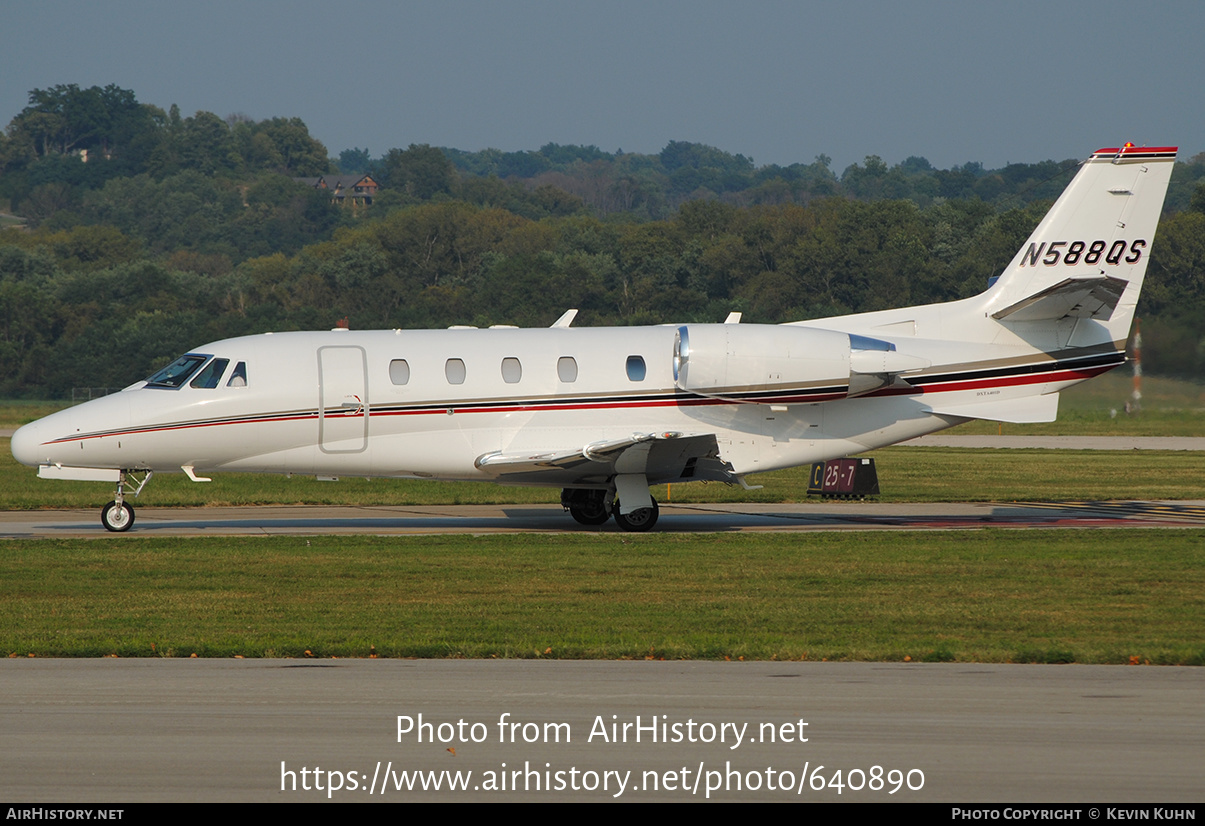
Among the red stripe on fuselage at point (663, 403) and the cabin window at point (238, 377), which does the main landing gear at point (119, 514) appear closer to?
the red stripe on fuselage at point (663, 403)

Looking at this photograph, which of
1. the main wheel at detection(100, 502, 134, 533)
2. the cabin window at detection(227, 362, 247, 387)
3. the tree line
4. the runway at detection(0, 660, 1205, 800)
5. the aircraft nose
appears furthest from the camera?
the tree line

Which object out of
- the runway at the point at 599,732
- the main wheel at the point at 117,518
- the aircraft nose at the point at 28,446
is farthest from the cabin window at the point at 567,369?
the runway at the point at 599,732

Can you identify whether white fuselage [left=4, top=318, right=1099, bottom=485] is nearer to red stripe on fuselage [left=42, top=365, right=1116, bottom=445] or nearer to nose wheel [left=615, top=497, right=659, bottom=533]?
red stripe on fuselage [left=42, top=365, right=1116, bottom=445]

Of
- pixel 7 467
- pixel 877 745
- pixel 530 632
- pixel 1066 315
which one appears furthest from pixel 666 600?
pixel 7 467

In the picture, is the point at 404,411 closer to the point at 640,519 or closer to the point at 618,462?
the point at 618,462

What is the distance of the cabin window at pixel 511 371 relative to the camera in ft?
69.8

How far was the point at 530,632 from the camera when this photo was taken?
501 inches

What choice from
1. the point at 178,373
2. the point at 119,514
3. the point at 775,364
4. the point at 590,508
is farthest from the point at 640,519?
the point at 119,514

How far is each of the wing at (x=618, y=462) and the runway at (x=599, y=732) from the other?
9299 mm

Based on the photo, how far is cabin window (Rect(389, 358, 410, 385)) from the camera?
69.6ft

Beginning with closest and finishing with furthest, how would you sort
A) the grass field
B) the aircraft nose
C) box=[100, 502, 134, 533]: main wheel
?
the grass field
the aircraft nose
box=[100, 502, 134, 533]: main wheel

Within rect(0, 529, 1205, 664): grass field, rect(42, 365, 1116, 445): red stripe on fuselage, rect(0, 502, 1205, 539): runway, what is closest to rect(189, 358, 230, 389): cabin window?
rect(42, 365, 1116, 445): red stripe on fuselage

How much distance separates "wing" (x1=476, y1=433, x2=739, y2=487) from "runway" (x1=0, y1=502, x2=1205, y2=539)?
102cm

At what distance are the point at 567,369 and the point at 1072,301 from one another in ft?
27.0
